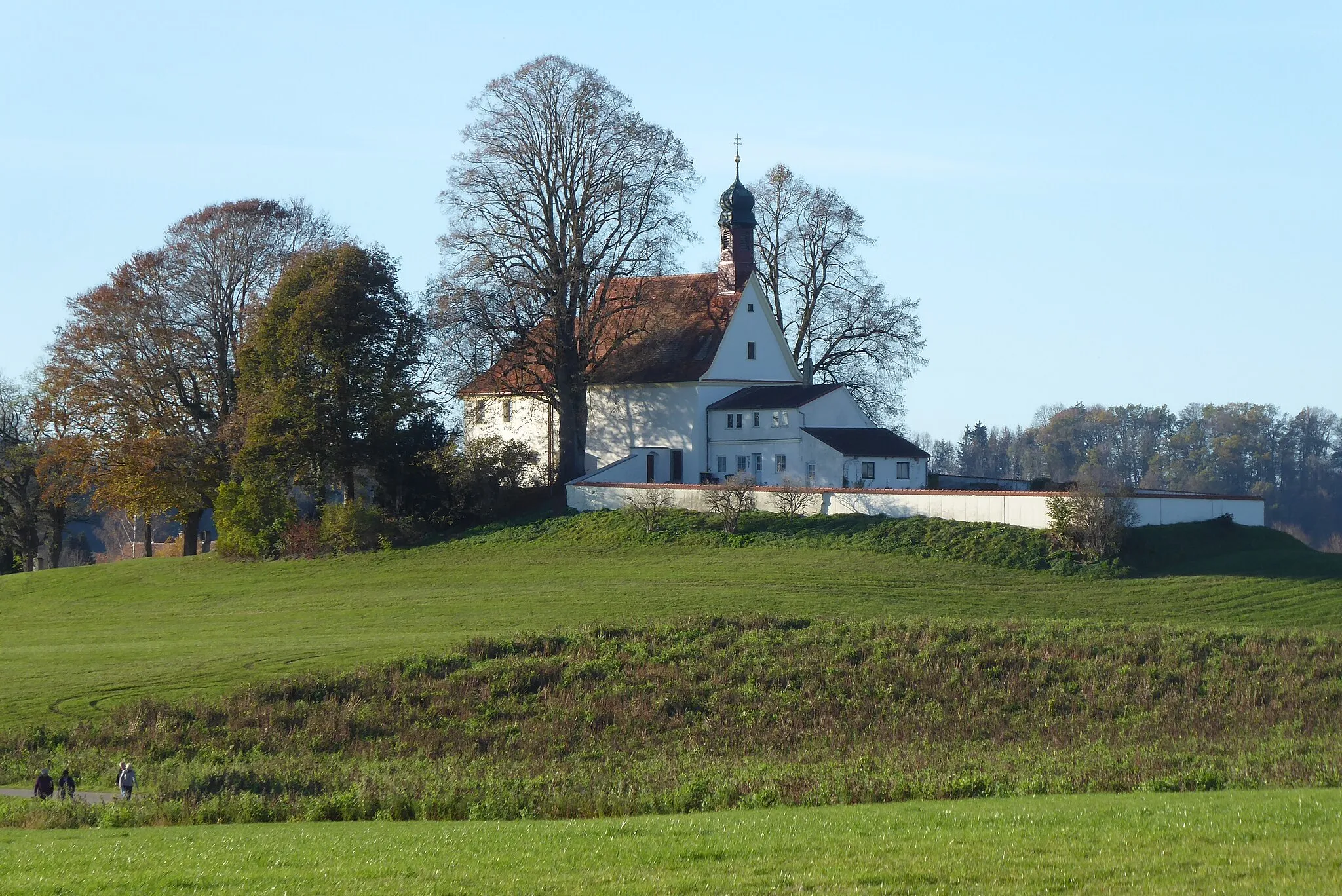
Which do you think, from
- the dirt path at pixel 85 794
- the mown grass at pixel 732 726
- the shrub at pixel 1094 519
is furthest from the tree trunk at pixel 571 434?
the dirt path at pixel 85 794

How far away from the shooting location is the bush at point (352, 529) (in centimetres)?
4938

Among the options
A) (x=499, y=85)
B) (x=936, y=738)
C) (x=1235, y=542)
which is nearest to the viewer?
(x=936, y=738)

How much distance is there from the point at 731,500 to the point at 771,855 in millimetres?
34619

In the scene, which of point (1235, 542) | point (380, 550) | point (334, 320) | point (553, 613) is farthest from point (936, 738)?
point (334, 320)

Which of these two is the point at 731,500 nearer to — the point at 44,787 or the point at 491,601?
the point at 491,601

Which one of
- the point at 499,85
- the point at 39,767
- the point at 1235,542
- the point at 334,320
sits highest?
the point at 499,85

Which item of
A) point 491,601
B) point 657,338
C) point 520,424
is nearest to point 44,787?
point 491,601

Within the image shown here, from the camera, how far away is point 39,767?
2145 centimetres

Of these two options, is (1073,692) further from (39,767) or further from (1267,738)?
(39,767)

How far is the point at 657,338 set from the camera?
5894 cm

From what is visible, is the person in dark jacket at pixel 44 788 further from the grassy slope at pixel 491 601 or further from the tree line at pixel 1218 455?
the tree line at pixel 1218 455

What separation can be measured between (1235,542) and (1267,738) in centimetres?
2050

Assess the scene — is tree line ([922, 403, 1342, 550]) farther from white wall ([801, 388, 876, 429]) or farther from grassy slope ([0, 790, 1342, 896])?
grassy slope ([0, 790, 1342, 896])

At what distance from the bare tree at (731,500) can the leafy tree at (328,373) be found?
1211 centimetres
